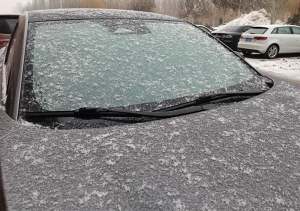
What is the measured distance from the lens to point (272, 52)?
10023 millimetres

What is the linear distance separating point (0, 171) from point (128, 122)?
505 mm

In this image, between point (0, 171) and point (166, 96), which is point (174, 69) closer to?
point (166, 96)

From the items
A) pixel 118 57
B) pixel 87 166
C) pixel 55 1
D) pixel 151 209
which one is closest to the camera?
pixel 151 209

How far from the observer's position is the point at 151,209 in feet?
2.53

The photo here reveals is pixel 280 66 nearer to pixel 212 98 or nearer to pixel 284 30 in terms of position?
pixel 284 30

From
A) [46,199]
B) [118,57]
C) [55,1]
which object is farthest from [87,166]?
[55,1]

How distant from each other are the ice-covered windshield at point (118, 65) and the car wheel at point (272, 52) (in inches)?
348

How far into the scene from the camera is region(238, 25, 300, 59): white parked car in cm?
967

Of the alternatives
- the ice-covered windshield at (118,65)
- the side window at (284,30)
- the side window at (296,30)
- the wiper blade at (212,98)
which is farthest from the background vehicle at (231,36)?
the wiper blade at (212,98)

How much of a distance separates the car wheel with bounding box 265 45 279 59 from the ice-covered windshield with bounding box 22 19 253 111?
8828mm

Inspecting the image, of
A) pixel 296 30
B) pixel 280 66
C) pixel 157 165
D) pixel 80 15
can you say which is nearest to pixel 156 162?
pixel 157 165

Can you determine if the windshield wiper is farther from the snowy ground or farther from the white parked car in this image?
the white parked car

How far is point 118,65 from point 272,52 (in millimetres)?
9772

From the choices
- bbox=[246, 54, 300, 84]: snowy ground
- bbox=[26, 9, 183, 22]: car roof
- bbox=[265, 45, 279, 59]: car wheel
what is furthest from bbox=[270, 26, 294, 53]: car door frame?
bbox=[26, 9, 183, 22]: car roof
